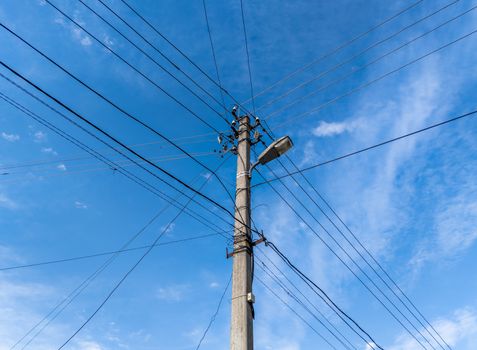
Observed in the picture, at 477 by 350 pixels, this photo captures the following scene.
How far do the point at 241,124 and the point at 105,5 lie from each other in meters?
4.25

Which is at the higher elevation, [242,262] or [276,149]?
[276,149]

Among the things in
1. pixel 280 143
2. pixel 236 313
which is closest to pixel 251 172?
pixel 280 143

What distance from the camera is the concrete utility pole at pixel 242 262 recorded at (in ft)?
18.3

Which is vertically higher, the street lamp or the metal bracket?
the street lamp

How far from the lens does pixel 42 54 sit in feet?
15.6

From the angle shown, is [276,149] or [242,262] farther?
[276,149]

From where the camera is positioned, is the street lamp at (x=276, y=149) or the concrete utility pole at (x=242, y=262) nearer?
the concrete utility pole at (x=242, y=262)

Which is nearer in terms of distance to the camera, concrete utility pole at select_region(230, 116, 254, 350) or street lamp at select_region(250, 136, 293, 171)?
concrete utility pole at select_region(230, 116, 254, 350)

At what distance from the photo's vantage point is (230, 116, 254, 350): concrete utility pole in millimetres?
5574

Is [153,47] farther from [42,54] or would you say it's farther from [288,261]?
[288,261]

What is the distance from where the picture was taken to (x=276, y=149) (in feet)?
25.3

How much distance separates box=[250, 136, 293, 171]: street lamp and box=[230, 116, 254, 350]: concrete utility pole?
423 millimetres

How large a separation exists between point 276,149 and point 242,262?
2.64 meters

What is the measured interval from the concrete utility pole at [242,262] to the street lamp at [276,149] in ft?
1.39
